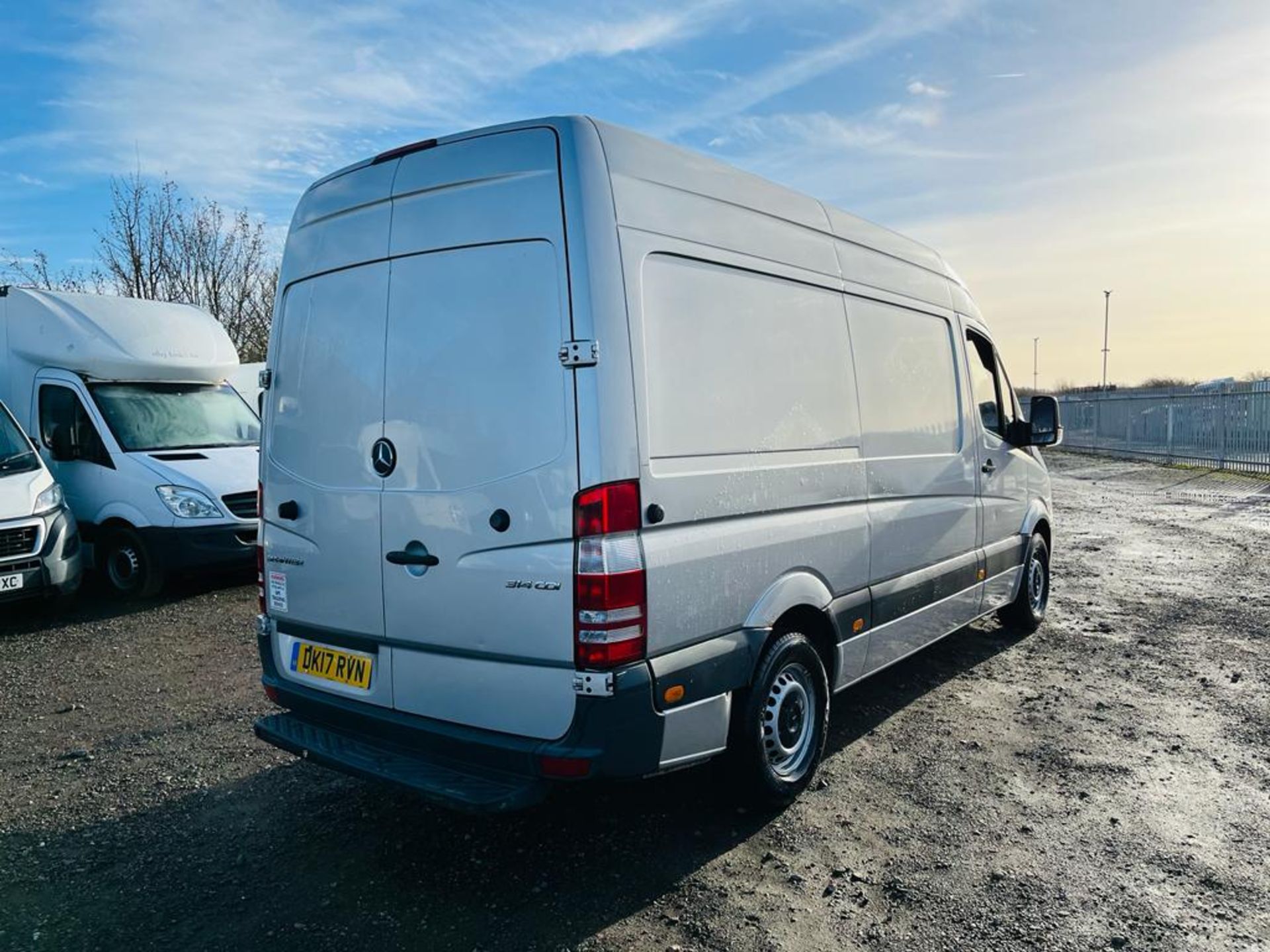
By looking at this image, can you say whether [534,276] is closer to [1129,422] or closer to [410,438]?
[410,438]

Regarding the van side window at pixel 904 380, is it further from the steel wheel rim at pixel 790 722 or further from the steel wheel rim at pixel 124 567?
the steel wheel rim at pixel 124 567

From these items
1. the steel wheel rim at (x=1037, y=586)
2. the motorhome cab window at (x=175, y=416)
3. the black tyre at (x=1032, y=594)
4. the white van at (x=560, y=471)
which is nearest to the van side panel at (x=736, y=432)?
the white van at (x=560, y=471)

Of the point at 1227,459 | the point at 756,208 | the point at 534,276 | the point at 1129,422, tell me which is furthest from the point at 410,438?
the point at 1129,422

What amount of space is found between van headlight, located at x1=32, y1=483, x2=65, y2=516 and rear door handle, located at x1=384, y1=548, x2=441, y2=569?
578 cm

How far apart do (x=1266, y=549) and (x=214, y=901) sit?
11.0 metres

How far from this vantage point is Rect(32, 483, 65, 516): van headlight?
7660 millimetres

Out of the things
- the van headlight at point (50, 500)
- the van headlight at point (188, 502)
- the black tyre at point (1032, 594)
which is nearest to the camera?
the black tyre at point (1032, 594)

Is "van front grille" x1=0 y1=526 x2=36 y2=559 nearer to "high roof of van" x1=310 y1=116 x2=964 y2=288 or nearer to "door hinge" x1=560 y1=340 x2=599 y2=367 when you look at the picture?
"high roof of van" x1=310 y1=116 x2=964 y2=288

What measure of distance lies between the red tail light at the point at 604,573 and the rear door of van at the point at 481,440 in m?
0.05

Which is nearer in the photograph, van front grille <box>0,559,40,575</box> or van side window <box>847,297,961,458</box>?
van side window <box>847,297,961,458</box>

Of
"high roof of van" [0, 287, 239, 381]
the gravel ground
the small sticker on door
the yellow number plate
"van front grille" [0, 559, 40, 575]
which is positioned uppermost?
"high roof of van" [0, 287, 239, 381]

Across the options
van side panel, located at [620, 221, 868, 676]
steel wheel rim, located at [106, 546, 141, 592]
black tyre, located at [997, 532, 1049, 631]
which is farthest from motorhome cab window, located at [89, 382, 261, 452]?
black tyre, located at [997, 532, 1049, 631]

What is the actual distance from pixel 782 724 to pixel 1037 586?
154 inches

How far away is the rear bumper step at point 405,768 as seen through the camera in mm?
3084
